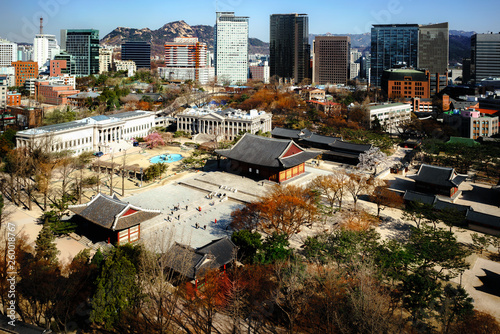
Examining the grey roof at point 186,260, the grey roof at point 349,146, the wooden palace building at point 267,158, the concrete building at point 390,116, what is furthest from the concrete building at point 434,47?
the grey roof at point 186,260

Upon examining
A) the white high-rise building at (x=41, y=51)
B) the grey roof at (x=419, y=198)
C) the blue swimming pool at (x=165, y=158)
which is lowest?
the grey roof at (x=419, y=198)

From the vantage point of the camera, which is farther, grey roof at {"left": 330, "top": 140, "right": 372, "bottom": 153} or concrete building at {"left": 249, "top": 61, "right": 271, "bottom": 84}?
concrete building at {"left": 249, "top": 61, "right": 271, "bottom": 84}

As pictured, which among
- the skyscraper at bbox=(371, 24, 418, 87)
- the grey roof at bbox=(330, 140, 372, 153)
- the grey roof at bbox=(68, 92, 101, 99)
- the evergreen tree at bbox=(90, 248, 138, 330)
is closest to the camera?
the evergreen tree at bbox=(90, 248, 138, 330)

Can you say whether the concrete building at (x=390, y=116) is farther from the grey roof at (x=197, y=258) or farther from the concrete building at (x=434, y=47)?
the concrete building at (x=434, y=47)

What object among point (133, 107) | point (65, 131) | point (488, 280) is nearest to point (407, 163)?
point (488, 280)

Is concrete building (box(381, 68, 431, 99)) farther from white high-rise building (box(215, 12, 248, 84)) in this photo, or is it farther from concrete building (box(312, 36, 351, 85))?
white high-rise building (box(215, 12, 248, 84))

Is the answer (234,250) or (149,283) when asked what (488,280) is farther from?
(149,283)

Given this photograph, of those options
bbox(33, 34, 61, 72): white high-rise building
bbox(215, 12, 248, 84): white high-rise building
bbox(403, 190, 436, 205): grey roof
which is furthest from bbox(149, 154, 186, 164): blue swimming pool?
bbox(33, 34, 61, 72): white high-rise building
